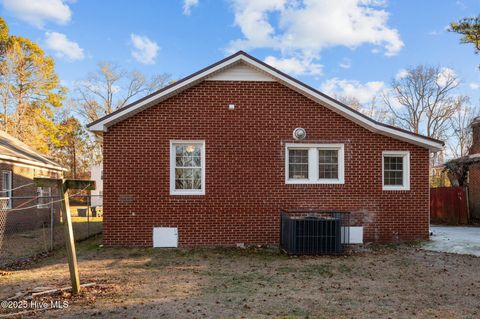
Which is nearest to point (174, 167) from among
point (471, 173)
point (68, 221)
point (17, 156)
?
point (68, 221)

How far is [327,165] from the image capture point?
12172mm

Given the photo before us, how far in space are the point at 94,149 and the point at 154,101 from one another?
41.3m

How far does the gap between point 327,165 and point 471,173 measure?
1317 centimetres

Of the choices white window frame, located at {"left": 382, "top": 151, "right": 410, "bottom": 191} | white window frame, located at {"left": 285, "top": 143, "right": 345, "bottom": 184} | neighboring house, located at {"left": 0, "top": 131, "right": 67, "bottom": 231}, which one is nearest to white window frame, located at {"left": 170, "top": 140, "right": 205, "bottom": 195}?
white window frame, located at {"left": 285, "top": 143, "right": 345, "bottom": 184}

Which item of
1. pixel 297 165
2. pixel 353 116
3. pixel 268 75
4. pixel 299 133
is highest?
pixel 268 75

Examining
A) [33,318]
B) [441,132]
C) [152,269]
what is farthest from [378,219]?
[441,132]

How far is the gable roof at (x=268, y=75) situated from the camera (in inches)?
446

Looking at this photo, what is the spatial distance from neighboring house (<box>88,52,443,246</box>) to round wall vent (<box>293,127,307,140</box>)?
0.03 metres

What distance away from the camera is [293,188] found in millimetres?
11914

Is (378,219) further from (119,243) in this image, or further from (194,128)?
(119,243)

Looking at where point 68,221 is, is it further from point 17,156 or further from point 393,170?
point 17,156

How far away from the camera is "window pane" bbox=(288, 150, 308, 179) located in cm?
1207

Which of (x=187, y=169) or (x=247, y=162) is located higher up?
(x=247, y=162)

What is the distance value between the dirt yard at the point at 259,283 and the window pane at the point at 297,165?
7.92ft
